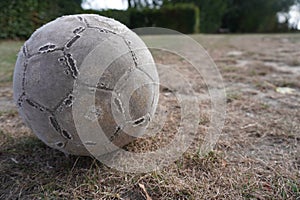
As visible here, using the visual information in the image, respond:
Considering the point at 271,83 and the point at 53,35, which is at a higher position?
the point at 53,35

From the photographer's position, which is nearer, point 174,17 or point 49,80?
point 49,80

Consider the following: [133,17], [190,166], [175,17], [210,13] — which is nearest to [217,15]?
[210,13]

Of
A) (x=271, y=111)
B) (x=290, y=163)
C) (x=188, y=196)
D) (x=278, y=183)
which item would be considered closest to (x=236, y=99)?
(x=271, y=111)

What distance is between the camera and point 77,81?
1.45 metres

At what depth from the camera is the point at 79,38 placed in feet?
5.06

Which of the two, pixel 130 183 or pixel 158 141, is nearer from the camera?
pixel 130 183

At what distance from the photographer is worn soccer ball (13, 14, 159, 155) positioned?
1467 mm

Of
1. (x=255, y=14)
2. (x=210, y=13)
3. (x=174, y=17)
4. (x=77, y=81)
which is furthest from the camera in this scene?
(x=255, y=14)

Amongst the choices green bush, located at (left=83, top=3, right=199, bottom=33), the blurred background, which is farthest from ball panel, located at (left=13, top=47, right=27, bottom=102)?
green bush, located at (left=83, top=3, right=199, bottom=33)

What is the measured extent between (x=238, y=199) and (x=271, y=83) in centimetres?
Answer: 258

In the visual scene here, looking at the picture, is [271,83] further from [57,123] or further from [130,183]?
[57,123]

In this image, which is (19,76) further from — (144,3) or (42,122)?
(144,3)

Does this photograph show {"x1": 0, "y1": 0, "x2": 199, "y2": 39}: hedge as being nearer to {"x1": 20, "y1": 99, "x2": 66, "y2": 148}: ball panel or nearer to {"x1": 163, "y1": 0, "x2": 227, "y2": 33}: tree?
{"x1": 163, "y1": 0, "x2": 227, "y2": 33}: tree

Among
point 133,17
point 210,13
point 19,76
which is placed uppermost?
point 210,13
